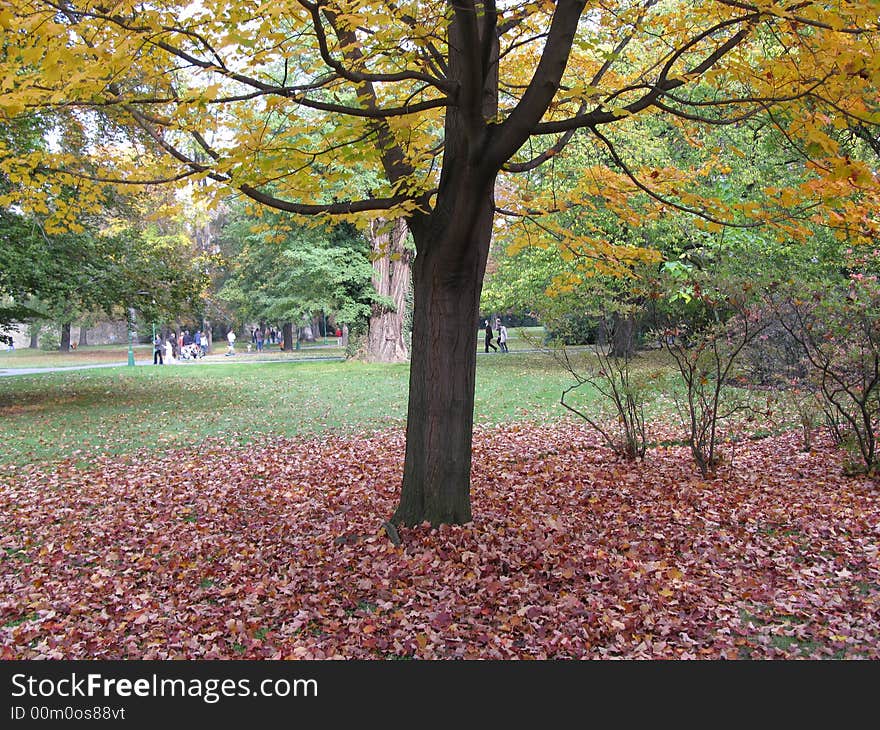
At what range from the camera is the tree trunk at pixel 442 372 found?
5.36 m

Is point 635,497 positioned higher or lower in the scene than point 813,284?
lower

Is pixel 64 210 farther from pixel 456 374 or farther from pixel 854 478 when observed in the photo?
pixel 854 478

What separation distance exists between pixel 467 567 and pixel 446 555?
0.26 metres

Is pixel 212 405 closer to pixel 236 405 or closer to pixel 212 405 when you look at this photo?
pixel 212 405

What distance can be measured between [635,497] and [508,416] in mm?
6637

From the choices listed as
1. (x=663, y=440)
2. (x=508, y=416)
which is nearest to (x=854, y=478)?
(x=663, y=440)

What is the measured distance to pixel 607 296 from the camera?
846 cm

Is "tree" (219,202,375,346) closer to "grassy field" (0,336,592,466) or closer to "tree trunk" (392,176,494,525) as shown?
"grassy field" (0,336,592,466)

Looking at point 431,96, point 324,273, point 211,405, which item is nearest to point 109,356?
point 324,273

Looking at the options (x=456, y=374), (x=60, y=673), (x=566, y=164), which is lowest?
(x=60, y=673)

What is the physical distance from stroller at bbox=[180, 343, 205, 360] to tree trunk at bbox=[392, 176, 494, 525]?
34.2m

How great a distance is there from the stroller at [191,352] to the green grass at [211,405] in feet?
39.6

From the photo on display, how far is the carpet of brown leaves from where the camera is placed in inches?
157

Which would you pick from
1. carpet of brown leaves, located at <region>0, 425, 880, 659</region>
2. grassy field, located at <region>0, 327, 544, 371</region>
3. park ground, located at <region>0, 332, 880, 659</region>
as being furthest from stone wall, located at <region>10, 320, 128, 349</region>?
carpet of brown leaves, located at <region>0, 425, 880, 659</region>
